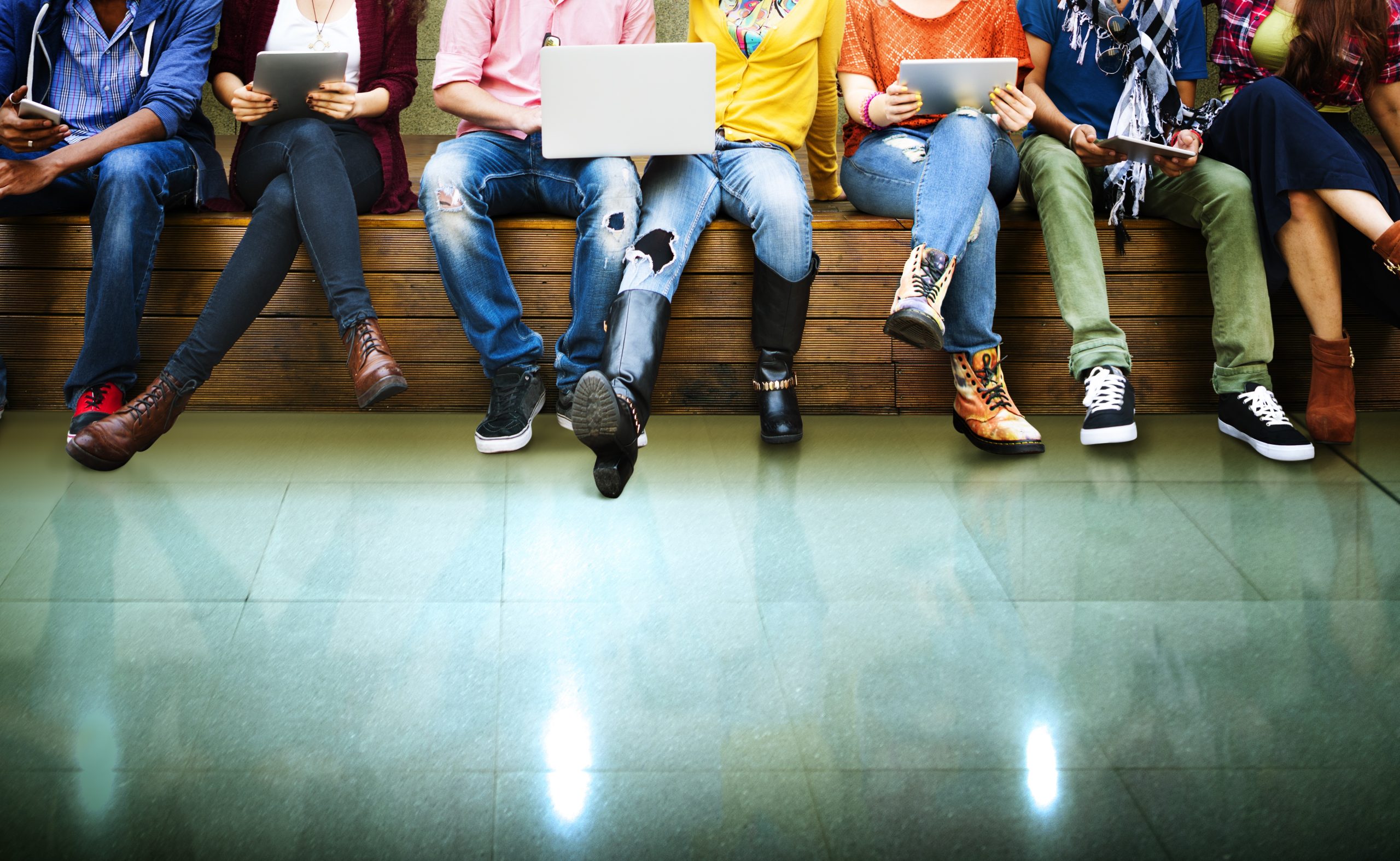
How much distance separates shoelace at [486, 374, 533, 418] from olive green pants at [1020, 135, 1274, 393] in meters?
1.04

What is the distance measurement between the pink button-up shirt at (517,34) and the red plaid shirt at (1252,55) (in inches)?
44.8

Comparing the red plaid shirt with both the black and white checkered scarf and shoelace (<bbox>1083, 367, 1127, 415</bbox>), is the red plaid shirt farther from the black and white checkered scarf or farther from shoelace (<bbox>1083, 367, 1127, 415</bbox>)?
shoelace (<bbox>1083, 367, 1127, 415</bbox>)

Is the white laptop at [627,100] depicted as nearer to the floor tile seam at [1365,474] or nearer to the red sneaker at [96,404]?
the red sneaker at [96,404]

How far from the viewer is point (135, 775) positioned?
4.02 feet

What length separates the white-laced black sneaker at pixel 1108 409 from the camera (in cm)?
212

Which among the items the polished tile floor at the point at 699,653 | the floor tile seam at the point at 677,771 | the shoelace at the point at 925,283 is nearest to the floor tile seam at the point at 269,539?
the polished tile floor at the point at 699,653

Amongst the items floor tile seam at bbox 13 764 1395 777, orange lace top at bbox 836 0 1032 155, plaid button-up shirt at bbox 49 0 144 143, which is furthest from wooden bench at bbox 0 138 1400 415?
floor tile seam at bbox 13 764 1395 777

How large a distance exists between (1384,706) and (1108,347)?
934 millimetres

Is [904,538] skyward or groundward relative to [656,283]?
groundward

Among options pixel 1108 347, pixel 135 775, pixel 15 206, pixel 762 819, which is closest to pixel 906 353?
pixel 1108 347

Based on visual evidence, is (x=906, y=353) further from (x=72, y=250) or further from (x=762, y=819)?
(x=72, y=250)

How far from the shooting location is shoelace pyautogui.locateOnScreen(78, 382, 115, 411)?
2072mm

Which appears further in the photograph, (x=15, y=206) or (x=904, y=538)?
(x=15, y=206)

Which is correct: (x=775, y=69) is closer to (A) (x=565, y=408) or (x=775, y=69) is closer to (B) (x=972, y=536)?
(A) (x=565, y=408)
